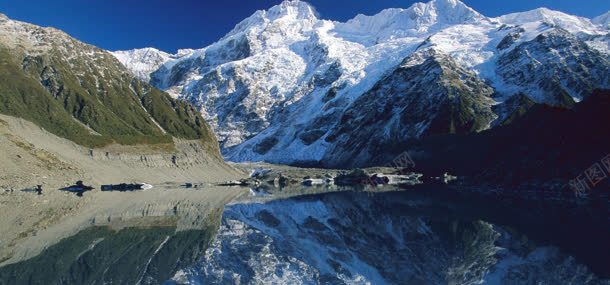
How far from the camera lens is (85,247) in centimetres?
5319

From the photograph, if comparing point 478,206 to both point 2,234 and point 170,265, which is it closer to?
point 170,265

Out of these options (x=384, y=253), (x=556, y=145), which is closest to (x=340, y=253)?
(x=384, y=253)

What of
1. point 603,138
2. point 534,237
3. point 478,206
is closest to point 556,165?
point 603,138

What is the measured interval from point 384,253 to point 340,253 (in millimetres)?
4083

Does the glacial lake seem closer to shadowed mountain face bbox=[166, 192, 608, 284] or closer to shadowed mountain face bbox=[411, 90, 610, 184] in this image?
shadowed mountain face bbox=[166, 192, 608, 284]

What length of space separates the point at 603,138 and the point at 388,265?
11071 centimetres

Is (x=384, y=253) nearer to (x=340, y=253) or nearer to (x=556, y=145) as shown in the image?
(x=340, y=253)

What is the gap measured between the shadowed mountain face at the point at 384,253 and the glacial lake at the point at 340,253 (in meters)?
0.09

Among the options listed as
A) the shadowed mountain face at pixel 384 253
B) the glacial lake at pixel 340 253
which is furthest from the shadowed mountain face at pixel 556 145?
the shadowed mountain face at pixel 384 253

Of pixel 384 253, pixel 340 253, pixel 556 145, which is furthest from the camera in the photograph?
pixel 556 145

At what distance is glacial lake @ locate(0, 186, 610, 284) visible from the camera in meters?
39.8

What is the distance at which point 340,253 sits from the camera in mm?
51125

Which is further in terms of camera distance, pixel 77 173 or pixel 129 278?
pixel 77 173

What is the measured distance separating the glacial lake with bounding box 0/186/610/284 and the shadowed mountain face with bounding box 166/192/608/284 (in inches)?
3.4
